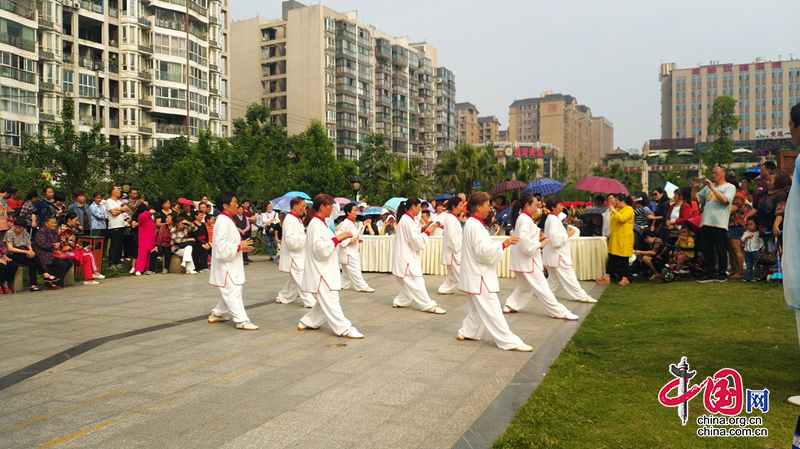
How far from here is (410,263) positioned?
33.0 feet

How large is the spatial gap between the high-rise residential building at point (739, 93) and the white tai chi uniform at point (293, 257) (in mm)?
127273

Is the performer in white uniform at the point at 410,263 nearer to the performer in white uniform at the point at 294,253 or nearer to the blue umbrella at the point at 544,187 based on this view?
the performer in white uniform at the point at 294,253

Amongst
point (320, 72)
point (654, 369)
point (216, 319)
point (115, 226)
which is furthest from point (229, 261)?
point (320, 72)

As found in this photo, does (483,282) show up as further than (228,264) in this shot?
No

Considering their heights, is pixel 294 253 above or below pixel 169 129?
below

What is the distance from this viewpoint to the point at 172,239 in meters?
15.8

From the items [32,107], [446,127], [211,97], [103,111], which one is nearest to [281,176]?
[32,107]

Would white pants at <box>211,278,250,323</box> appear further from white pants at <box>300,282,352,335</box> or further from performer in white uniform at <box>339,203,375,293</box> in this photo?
performer in white uniform at <box>339,203,375,293</box>

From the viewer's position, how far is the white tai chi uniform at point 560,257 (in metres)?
10.0

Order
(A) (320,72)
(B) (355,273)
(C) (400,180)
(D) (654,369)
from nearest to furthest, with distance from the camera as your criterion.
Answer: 1. (D) (654,369)
2. (B) (355,273)
3. (C) (400,180)
4. (A) (320,72)

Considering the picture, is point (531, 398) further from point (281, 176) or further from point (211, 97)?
point (211, 97)

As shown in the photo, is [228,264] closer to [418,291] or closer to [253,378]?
[253,378]

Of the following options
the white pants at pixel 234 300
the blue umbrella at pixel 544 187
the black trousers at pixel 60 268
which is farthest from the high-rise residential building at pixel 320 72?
the white pants at pixel 234 300

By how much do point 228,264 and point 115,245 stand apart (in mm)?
8779
